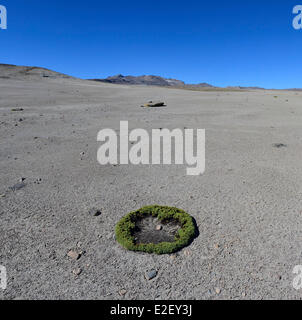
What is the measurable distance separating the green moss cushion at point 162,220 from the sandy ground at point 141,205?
0.11 metres

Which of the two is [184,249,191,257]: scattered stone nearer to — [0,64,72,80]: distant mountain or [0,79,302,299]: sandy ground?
[0,79,302,299]: sandy ground

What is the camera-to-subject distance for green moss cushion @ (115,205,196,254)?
10.9ft

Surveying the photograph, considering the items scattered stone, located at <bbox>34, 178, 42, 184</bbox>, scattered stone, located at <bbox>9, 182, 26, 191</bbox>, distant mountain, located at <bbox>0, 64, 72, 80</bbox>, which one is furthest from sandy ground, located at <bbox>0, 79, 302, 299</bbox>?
distant mountain, located at <bbox>0, 64, 72, 80</bbox>

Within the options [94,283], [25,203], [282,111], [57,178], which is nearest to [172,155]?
[57,178]

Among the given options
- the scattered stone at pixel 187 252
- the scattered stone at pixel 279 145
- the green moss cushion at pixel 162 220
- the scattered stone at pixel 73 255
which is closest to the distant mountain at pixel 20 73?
the scattered stone at pixel 279 145

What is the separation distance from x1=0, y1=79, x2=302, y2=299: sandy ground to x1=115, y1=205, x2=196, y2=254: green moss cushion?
0.11m

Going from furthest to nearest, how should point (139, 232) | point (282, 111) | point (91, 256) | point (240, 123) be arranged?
point (282, 111) < point (240, 123) < point (139, 232) < point (91, 256)

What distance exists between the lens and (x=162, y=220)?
4.00 meters

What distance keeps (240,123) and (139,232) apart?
9.05m

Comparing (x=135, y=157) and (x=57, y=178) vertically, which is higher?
(x=135, y=157)

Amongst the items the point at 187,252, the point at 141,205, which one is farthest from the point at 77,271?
the point at 141,205
